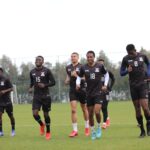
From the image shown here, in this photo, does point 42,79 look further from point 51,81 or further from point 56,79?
point 56,79

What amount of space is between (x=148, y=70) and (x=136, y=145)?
9.21 ft

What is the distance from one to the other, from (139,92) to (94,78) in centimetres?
138

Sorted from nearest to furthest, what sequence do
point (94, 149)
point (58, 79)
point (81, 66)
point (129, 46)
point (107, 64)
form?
point (94, 149) < point (129, 46) < point (81, 66) < point (107, 64) < point (58, 79)

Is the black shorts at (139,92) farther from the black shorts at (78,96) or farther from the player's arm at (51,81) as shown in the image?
the player's arm at (51,81)

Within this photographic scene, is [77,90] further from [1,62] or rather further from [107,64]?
[1,62]

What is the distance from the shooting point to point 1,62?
170 ft

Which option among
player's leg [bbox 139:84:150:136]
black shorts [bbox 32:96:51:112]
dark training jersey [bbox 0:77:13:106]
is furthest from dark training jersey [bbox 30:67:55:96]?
player's leg [bbox 139:84:150:136]

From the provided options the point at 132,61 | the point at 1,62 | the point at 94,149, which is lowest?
the point at 94,149

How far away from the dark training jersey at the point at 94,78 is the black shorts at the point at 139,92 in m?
1.04

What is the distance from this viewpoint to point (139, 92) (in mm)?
14016

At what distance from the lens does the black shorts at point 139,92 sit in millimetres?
13930

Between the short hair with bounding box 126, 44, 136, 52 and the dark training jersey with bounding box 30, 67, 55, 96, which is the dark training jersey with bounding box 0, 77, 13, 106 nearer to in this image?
the dark training jersey with bounding box 30, 67, 55, 96

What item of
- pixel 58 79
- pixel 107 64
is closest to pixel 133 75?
pixel 107 64

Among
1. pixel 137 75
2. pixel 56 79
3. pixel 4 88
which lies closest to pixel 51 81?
pixel 4 88
